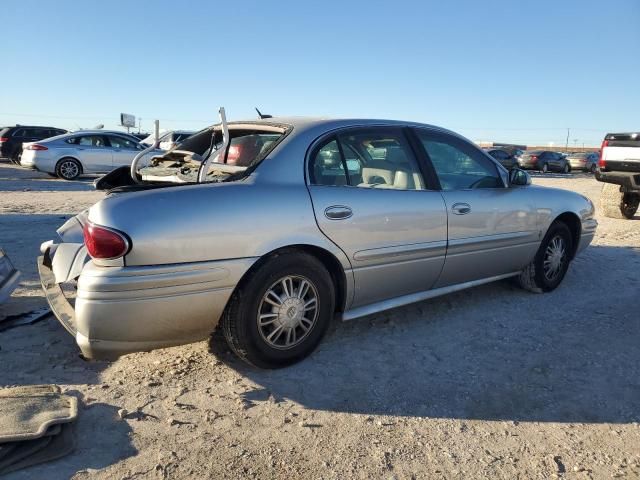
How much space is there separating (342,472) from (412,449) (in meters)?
0.38

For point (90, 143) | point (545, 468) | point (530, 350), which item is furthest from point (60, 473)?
point (90, 143)

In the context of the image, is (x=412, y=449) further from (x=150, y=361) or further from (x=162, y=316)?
(x=150, y=361)

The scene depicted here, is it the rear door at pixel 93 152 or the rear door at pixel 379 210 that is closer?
the rear door at pixel 379 210

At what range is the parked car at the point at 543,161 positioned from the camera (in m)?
30.0

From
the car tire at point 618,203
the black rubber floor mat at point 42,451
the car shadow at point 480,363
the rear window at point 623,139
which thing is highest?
the rear window at point 623,139

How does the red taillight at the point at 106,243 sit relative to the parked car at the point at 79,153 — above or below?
below

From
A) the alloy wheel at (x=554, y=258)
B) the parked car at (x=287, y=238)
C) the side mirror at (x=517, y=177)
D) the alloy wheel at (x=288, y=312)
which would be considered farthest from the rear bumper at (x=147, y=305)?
the alloy wheel at (x=554, y=258)

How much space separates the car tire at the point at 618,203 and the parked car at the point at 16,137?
18089 mm

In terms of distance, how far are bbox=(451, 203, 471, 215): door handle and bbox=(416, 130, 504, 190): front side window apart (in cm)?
15

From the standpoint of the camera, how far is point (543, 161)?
3000 centimetres

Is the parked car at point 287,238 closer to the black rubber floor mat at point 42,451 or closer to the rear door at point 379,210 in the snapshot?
the rear door at point 379,210

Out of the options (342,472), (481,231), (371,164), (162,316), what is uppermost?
(371,164)

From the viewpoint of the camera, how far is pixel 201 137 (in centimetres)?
421

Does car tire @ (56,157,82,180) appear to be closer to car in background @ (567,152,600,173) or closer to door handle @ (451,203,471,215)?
door handle @ (451,203,471,215)
